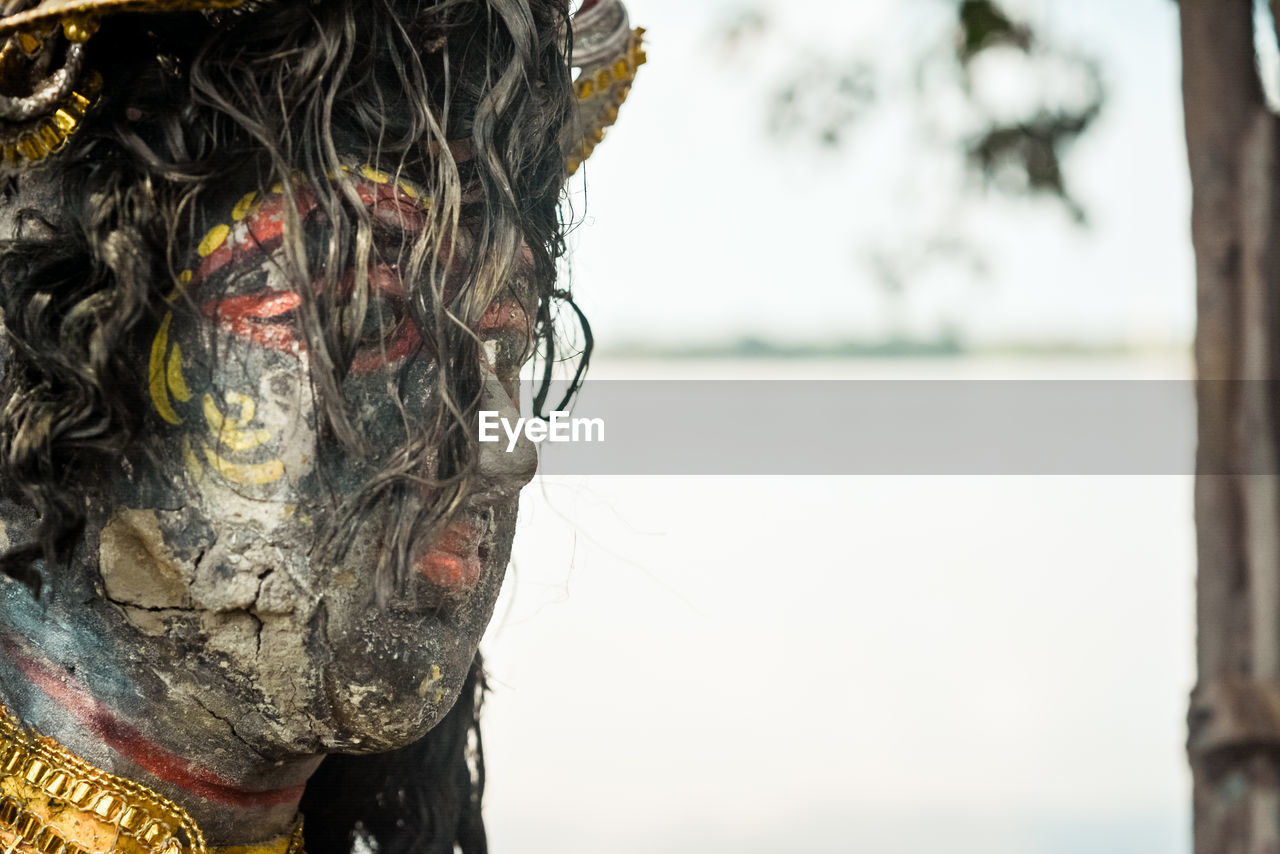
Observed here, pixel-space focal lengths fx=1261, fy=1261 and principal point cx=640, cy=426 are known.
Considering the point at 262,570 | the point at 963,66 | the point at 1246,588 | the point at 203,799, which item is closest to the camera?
the point at 262,570

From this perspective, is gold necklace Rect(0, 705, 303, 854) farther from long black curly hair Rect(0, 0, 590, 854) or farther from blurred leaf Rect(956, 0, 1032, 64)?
blurred leaf Rect(956, 0, 1032, 64)

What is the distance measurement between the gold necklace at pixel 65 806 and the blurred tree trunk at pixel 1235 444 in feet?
5.33

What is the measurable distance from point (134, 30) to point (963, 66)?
5.42 feet

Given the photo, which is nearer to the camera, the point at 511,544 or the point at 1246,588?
the point at 511,544

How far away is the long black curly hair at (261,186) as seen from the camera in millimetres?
1346

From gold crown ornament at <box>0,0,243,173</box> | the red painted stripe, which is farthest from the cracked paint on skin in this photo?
gold crown ornament at <box>0,0,243,173</box>

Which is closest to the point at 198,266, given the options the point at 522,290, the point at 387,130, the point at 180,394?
the point at 180,394

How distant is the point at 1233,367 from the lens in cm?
210

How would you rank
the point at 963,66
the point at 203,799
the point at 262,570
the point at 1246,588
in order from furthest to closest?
the point at 963,66
the point at 1246,588
the point at 203,799
the point at 262,570

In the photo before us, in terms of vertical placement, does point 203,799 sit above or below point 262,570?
below

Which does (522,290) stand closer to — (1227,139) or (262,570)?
(262,570)

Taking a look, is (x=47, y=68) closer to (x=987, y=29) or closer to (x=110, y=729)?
(x=110, y=729)

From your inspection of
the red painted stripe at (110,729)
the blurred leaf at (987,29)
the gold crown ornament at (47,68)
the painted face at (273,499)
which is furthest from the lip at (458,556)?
the blurred leaf at (987,29)

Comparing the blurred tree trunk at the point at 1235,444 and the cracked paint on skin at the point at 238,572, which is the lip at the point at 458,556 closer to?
the cracked paint on skin at the point at 238,572
